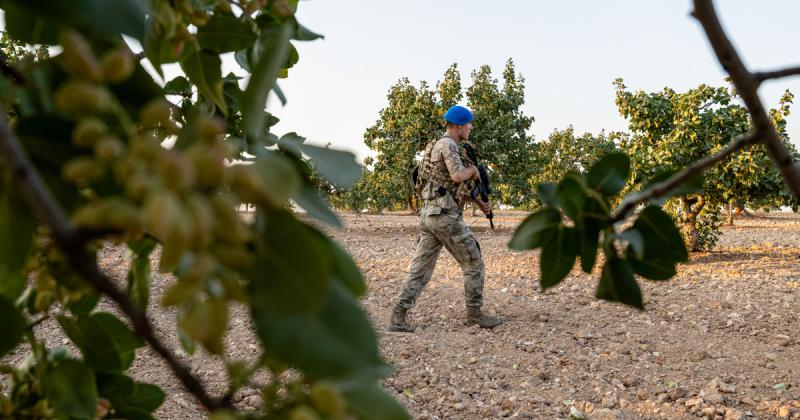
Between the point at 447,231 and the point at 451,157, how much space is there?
633 mm

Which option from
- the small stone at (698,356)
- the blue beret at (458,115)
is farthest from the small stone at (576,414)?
the blue beret at (458,115)

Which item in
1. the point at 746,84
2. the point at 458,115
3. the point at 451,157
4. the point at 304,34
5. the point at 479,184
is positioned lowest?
the point at 746,84

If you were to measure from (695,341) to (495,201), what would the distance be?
1217 centimetres

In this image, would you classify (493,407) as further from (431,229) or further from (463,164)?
(463,164)

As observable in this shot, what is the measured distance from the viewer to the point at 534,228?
61 cm

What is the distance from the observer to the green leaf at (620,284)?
606 millimetres

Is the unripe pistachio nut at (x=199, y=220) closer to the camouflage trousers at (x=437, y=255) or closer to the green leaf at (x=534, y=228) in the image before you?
the green leaf at (x=534, y=228)

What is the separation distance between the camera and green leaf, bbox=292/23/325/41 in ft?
2.72

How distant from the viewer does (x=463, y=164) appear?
5.41 metres

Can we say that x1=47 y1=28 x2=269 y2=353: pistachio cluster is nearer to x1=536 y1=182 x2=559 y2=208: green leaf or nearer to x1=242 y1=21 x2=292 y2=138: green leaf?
x1=242 y1=21 x2=292 y2=138: green leaf

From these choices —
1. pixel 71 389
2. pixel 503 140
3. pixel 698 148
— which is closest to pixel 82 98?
pixel 71 389

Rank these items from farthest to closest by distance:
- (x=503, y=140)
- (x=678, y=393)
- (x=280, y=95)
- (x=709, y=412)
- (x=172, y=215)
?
(x=503, y=140) → (x=678, y=393) → (x=709, y=412) → (x=280, y=95) → (x=172, y=215)

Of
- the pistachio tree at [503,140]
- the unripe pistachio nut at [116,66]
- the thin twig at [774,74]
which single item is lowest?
the unripe pistachio nut at [116,66]

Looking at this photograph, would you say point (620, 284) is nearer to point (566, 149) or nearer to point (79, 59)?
point (79, 59)
